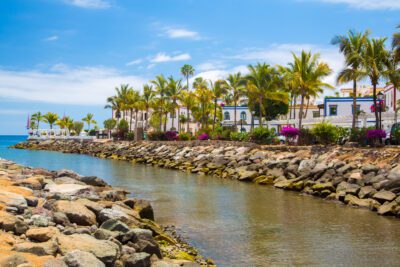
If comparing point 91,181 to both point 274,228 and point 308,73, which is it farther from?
point 308,73

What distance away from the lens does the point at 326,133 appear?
3525 cm

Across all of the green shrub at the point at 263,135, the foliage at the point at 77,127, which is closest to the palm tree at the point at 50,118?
the foliage at the point at 77,127

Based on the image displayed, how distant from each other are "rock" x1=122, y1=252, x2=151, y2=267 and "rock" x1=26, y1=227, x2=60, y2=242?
5.25ft

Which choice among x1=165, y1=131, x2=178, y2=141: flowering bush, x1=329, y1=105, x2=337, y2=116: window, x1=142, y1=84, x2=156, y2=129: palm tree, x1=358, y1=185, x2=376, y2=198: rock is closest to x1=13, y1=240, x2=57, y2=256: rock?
x1=358, y1=185, x2=376, y2=198: rock

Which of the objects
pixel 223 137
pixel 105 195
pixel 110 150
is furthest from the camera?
pixel 110 150

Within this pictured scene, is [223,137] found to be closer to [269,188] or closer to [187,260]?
[269,188]

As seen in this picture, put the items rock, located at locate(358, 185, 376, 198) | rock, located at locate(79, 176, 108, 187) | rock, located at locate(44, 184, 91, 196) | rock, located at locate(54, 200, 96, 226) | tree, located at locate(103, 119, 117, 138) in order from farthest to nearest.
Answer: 1. tree, located at locate(103, 119, 117, 138)
2. rock, located at locate(358, 185, 376, 198)
3. rock, located at locate(79, 176, 108, 187)
4. rock, located at locate(44, 184, 91, 196)
5. rock, located at locate(54, 200, 96, 226)

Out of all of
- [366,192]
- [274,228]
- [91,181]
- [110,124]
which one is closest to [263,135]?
[366,192]

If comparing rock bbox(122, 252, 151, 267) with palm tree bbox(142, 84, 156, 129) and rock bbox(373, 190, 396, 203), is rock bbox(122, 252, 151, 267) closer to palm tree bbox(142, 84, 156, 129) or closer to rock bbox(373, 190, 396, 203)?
rock bbox(373, 190, 396, 203)

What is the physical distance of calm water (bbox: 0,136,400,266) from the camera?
12.5 m

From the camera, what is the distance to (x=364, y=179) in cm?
2325

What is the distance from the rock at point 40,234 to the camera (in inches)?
358

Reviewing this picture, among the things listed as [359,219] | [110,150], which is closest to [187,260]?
[359,219]

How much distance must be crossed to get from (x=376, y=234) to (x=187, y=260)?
7.78 metres
